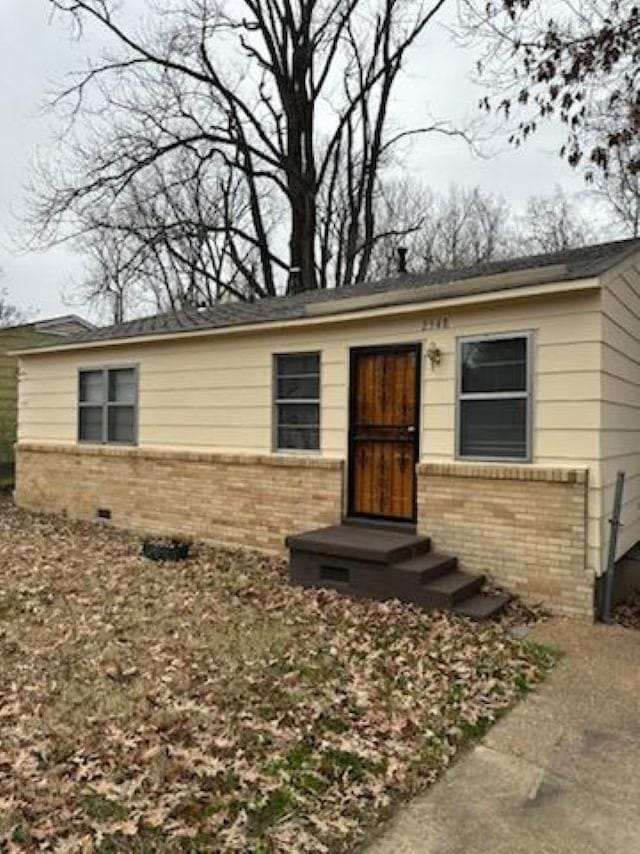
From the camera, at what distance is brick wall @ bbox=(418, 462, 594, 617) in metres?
5.90

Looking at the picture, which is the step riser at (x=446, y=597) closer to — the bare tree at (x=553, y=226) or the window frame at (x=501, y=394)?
the window frame at (x=501, y=394)

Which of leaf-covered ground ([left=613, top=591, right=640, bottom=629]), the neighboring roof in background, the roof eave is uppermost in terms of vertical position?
the neighboring roof in background

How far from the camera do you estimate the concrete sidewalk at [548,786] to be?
2.76 m

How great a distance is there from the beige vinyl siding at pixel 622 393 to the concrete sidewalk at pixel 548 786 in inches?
85.6

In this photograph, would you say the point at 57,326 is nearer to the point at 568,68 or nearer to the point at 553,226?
the point at 568,68

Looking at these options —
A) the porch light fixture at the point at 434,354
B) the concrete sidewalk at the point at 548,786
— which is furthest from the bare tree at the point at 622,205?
the concrete sidewalk at the point at 548,786

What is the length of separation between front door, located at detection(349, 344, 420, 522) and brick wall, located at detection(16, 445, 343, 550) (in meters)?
0.32

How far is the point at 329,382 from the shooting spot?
25.4 ft

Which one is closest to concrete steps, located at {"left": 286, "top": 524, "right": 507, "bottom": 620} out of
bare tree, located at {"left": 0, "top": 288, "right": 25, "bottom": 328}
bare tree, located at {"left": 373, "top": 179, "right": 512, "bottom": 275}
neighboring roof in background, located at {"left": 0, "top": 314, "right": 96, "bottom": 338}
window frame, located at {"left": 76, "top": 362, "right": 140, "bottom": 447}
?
window frame, located at {"left": 76, "top": 362, "right": 140, "bottom": 447}

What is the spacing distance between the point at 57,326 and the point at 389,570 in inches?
554

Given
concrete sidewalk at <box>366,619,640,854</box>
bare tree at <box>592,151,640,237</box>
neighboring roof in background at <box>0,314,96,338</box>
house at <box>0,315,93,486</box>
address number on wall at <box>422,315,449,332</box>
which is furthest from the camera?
bare tree at <box>592,151,640,237</box>

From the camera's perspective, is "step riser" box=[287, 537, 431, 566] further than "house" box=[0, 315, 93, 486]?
No

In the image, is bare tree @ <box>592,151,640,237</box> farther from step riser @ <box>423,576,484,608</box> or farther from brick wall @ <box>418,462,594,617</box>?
step riser @ <box>423,576,484,608</box>

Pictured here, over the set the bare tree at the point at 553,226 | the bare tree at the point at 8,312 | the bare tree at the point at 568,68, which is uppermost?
the bare tree at the point at 553,226
